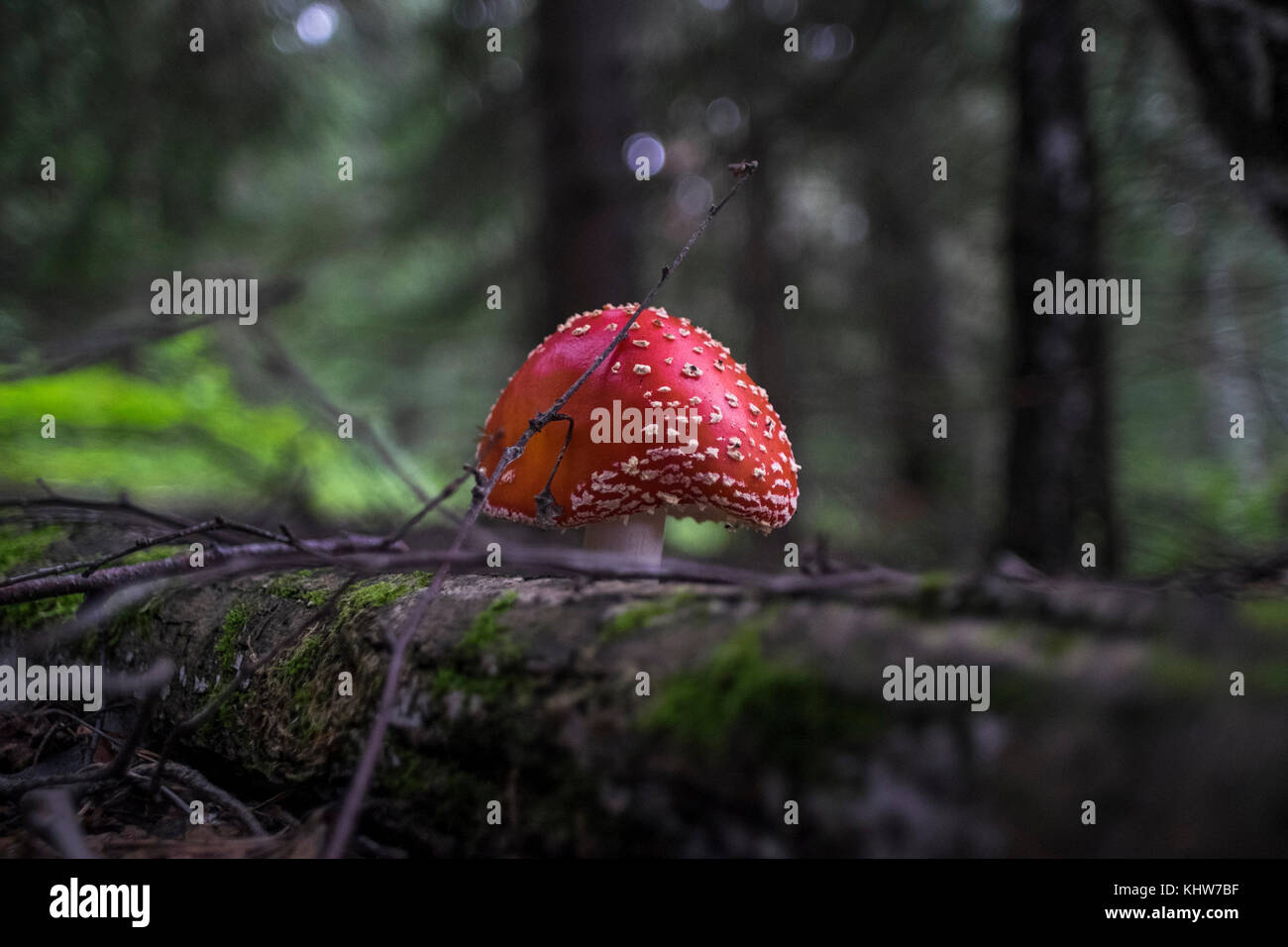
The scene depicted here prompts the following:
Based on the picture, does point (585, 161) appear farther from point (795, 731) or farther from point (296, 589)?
point (795, 731)

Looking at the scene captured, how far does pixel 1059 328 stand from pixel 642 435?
129 inches

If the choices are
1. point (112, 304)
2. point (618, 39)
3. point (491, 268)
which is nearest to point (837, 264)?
point (491, 268)

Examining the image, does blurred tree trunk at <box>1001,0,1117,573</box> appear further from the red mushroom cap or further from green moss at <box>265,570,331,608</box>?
green moss at <box>265,570,331,608</box>

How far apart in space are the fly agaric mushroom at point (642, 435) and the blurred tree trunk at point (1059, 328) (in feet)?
8.81

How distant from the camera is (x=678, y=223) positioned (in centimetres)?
860

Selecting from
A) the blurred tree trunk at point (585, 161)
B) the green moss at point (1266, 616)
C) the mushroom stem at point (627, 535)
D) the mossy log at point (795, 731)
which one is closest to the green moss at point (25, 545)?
the mossy log at point (795, 731)

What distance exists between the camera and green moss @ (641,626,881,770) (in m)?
1.07

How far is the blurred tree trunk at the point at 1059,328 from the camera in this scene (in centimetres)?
426

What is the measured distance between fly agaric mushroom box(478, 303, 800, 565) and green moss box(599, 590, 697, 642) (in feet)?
1.98

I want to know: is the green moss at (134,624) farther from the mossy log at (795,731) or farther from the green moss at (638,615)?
the green moss at (638,615)

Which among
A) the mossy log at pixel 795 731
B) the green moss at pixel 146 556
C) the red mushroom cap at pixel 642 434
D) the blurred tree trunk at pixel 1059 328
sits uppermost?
the blurred tree trunk at pixel 1059 328

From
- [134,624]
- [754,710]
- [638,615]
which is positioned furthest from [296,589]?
[754,710]

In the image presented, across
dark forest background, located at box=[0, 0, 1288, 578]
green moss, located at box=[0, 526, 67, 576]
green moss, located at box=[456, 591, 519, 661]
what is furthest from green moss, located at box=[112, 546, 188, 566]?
green moss, located at box=[456, 591, 519, 661]
